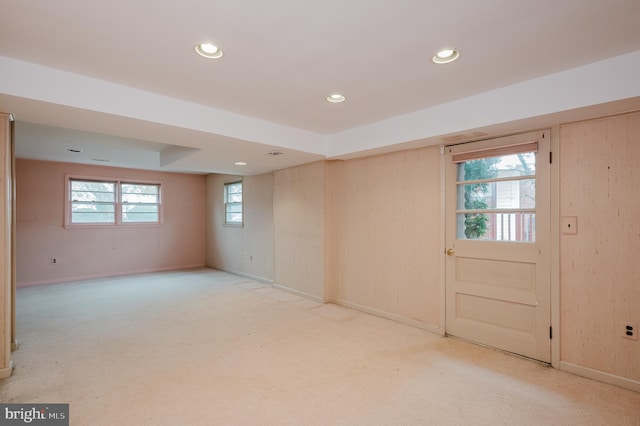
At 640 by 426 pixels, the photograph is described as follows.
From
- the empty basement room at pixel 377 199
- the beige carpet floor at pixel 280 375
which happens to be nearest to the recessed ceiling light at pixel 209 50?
the empty basement room at pixel 377 199

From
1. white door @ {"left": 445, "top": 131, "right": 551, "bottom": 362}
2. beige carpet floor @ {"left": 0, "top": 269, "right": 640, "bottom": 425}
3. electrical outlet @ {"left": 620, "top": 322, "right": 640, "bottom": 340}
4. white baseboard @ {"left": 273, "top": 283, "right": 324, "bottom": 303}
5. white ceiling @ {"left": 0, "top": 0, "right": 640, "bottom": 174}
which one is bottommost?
beige carpet floor @ {"left": 0, "top": 269, "right": 640, "bottom": 425}

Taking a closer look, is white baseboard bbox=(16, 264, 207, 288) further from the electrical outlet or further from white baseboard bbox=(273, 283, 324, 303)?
the electrical outlet

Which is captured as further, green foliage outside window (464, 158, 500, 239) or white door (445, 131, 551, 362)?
green foliage outside window (464, 158, 500, 239)

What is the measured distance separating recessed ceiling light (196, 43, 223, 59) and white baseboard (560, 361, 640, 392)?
3852mm

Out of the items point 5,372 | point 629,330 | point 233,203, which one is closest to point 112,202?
point 233,203

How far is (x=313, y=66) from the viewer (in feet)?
7.90

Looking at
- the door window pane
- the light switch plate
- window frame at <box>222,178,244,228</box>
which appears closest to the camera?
the light switch plate

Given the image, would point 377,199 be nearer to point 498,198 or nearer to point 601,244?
point 498,198

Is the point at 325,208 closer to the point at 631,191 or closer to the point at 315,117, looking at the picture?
the point at 315,117

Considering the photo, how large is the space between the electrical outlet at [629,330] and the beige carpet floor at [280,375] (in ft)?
1.38

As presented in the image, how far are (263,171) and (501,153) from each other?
4.32m

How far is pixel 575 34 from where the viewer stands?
77.5 inches

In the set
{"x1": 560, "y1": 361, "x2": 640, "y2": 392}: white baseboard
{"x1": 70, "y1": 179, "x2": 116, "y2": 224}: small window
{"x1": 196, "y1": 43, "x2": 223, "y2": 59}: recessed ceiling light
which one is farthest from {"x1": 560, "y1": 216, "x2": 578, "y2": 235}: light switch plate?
{"x1": 70, "y1": 179, "x2": 116, "y2": 224}: small window

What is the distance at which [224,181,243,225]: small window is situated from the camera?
7469 millimetres
